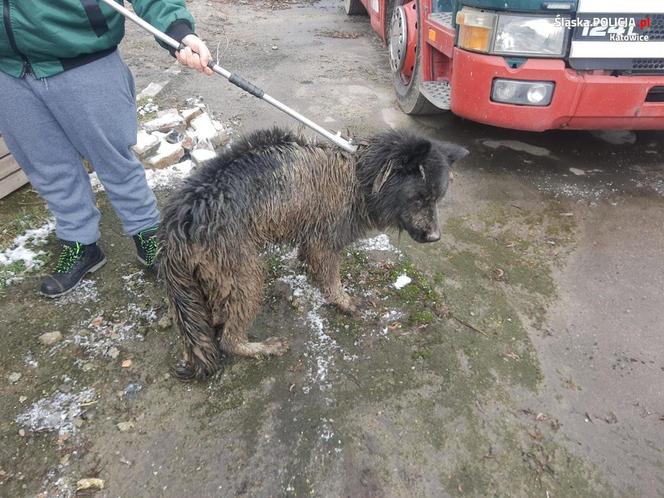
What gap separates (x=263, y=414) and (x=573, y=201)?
354 cm

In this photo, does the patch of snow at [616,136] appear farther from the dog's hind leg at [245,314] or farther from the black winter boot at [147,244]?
the black winter boot at [147,244]

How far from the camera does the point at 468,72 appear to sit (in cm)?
375

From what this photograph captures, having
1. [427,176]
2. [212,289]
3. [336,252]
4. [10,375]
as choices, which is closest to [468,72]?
[427,176]

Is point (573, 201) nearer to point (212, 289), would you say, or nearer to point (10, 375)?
point (212, 289)

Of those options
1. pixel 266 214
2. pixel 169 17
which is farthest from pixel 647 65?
pixel 169 17

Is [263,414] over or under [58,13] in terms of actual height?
under

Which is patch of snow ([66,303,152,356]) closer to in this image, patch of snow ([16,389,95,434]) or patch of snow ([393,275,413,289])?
patch of snow ([16,389,95,434])

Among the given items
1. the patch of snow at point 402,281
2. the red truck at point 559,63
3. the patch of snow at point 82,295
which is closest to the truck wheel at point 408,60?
the red truck at point 559,63

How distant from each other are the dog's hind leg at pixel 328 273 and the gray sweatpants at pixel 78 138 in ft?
4.51

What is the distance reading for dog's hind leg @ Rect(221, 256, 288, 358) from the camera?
238cm

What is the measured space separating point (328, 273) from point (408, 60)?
3718 mm

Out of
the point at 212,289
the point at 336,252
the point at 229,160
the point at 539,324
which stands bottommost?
the point at 539,324

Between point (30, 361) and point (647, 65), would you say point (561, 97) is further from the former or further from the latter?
point (30, 361)

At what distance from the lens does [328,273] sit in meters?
2.91
